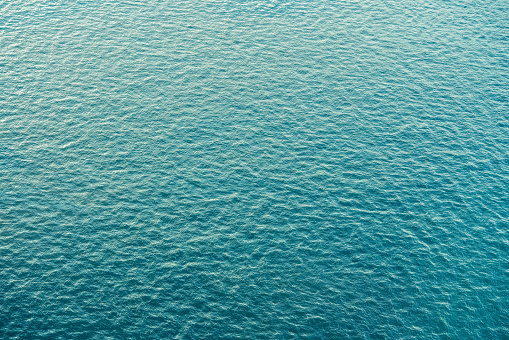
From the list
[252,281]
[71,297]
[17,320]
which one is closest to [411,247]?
[252,281]

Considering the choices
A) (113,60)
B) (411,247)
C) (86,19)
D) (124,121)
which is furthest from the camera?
(86,19)

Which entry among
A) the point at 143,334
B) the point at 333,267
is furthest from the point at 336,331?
the point at 143,334

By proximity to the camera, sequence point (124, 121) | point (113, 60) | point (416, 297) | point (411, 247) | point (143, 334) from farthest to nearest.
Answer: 1. point (113, 60)
2. point (124, 121)
3. point (411, 247)
4. point (416, 297)
5. point (143, 334)

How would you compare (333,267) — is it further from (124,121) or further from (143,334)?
(124,121)

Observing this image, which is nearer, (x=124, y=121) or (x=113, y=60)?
(x=124, y=121)

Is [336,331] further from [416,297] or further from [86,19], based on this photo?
[86,19]

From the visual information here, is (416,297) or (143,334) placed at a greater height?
(143,334)
